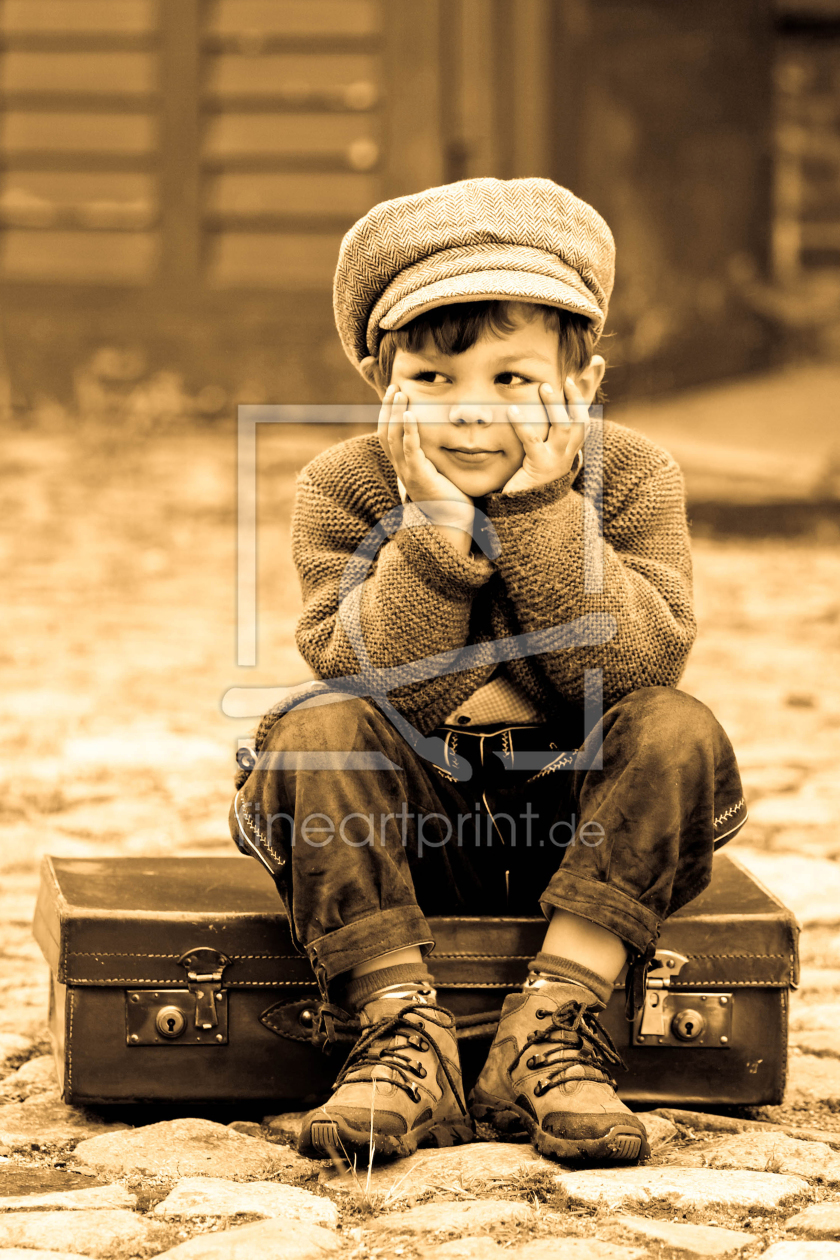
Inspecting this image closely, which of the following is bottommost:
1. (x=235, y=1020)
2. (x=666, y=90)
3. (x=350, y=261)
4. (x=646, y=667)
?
(x=235, y=1020)

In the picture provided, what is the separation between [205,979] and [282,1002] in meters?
0.10

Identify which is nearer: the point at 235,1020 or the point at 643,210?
the point at 235,1020

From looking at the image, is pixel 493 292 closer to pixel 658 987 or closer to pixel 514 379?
pixel 514 379

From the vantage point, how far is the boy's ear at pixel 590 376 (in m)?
2.05

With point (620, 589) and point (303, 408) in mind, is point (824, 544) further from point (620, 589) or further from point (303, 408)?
point (620, 589)

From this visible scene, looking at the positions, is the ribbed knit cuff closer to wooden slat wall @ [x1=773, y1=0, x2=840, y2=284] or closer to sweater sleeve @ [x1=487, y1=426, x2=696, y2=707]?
sweater sleeve @ [x1=487, y1=426, x2=696, y2=707]

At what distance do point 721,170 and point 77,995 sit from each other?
6865 millimetres

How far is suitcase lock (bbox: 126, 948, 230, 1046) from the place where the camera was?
1895mm

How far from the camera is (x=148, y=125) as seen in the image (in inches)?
311

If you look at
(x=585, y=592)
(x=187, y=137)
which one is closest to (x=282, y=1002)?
(x=585, y=592)

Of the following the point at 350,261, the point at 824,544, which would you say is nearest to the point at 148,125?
the point at 824,544

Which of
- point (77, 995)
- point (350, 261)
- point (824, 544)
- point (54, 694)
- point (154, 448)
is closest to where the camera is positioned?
point (77, 995)

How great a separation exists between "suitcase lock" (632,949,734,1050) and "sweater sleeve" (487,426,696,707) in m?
0.32

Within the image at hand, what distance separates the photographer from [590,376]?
81.2 inches
